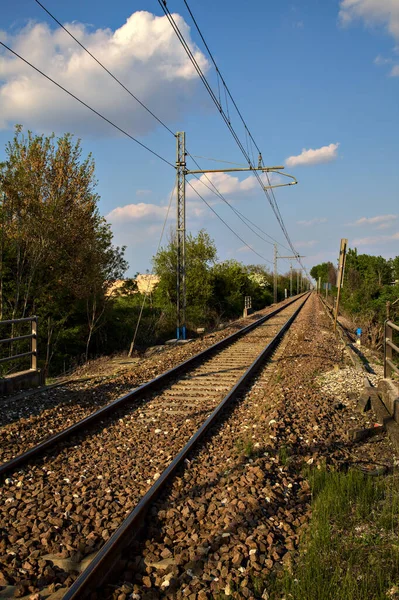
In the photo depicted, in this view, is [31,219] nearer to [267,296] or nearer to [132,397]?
[132,397]

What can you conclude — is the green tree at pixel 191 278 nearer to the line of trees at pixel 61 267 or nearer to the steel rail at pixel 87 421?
the line of trees at pixel 61 267

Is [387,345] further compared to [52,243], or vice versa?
[52,243]

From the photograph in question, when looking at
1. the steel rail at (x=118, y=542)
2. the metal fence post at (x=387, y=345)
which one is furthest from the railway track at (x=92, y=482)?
the metal fence post at (x=387, y=345)

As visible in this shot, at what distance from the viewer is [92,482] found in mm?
5160

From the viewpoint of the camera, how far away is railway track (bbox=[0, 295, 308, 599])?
12.0ft

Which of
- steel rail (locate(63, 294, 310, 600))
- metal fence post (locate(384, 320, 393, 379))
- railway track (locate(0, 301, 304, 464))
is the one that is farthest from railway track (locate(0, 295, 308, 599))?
metal fence post (locate(384, 320, 393, 379))

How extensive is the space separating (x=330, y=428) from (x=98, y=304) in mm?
14154

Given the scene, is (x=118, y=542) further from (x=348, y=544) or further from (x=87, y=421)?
(x=87, y=421)

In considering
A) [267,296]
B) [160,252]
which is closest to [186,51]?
[160,252]

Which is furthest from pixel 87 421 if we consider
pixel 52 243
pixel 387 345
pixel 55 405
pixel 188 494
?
pixel 52 243

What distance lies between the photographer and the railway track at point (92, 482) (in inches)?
144

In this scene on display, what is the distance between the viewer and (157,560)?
3.75 meters

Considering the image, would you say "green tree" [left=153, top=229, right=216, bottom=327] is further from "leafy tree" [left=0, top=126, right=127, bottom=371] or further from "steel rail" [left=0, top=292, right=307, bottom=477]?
"steel rail" [left=0, top=292, right=307, bottom=477]

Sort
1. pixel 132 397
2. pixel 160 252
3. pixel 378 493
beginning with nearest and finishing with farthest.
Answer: pixel 378 493 → pixel 132 397 → pixel 160 252
